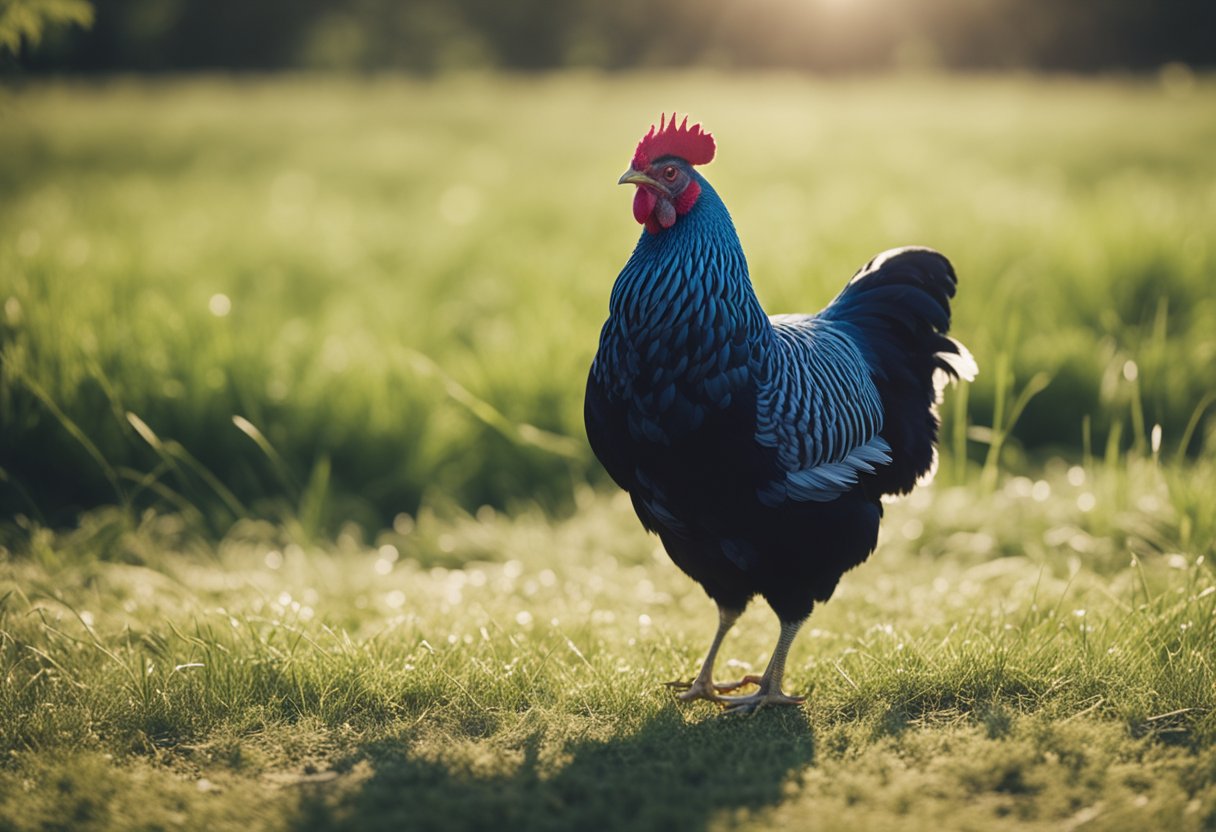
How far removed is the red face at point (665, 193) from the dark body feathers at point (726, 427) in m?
0.04

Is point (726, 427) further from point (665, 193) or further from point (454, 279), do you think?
point (454, 279)

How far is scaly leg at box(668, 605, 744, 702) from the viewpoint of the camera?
11.7ft

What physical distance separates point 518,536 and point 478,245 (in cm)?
447

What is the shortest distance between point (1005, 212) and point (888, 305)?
528 cm

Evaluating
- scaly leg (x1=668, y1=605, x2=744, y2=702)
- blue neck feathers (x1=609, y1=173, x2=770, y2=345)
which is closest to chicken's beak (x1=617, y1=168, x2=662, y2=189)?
blue neck feathers (x1=609, y1=173, x2=770, y2=345)

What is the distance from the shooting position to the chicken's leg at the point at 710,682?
11.7 ft

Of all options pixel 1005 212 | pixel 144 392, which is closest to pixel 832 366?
pixel 144 392

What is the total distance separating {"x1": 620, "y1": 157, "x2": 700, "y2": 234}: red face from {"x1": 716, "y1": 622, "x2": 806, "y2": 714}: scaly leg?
1.38 meters

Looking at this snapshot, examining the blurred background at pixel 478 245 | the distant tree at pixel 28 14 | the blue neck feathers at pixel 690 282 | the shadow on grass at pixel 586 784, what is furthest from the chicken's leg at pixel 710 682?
the distant tree at pixel 28 14

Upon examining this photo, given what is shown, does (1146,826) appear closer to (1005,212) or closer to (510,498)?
(510,498)

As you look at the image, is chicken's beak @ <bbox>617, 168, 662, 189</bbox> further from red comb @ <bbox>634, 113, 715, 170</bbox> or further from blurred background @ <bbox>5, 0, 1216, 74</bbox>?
blurred background @ <bbox>5, 0, 1216, 74</bbox>

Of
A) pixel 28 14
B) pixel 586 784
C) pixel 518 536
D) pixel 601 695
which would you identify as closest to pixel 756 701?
Answer: pixel 601 695

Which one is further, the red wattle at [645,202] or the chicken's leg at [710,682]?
the chicken's leg at [710,682]

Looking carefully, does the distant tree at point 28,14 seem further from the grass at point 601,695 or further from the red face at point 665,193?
the red face at point 665,193
